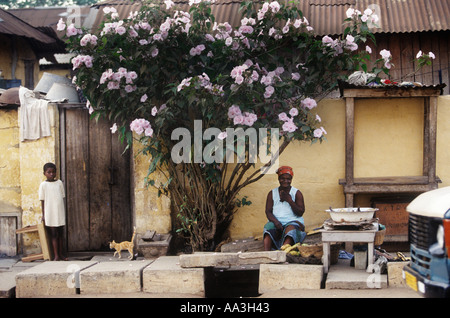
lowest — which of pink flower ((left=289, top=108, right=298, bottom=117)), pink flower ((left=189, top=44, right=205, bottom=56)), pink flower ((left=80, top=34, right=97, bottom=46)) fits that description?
pink flower ((left=289, top=108, right=298, bottom=117))

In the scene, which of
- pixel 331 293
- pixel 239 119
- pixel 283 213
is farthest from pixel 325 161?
pixel 331 293

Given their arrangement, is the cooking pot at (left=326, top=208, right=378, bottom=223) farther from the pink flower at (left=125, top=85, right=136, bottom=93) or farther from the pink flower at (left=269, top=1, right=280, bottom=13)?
the pink flower at (left=125, top=85, right=136, bottom=93)

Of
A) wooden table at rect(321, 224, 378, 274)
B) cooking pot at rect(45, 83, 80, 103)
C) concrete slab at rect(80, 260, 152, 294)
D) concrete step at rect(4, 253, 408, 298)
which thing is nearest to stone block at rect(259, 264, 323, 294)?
concrete step at rect(4, 253, 408, 298)

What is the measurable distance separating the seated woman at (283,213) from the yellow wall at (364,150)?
2.39 feet

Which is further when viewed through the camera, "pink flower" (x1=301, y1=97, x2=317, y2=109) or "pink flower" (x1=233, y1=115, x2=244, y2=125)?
"pink flower" (x1=301, y1=97, x2=317, y2=109)

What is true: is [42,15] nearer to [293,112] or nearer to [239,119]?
[239,119]

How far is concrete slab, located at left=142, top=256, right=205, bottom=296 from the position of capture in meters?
5.61

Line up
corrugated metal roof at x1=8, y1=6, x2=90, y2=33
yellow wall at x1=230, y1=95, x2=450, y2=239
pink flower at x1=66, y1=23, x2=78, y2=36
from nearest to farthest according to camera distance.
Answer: pink flower at x1=66, y1=23, x2=78, y2=36
yellow wall at x1=230, y1=95, x2=450, y2=239
corrugated metal roof at x1=8, y1=6, x2=90, y2=33

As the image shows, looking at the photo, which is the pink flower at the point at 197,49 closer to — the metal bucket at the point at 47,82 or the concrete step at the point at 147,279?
the concrete step at the point at 147,279

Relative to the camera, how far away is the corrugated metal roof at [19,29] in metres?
10.7

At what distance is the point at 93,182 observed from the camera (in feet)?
24.7

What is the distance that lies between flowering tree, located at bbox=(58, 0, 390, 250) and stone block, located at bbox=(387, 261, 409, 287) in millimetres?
1811

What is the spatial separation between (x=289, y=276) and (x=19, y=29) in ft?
28.8

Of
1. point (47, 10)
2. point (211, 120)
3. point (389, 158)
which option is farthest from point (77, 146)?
point (47, 10)
